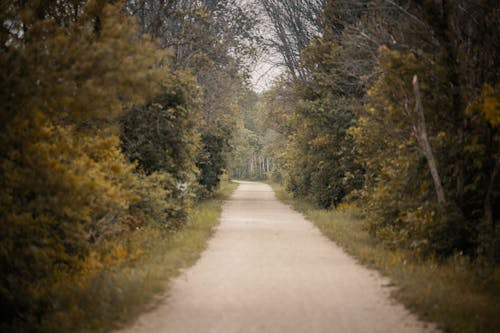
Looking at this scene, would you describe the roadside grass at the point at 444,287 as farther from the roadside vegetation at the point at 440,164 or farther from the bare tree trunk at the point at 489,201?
the bare tree trunk at the point at 489,201

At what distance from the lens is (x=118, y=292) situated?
27.2 feet

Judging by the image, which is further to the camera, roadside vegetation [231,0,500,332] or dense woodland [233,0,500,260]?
dense woodland [233,0,500,260]

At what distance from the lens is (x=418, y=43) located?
43.4 ft

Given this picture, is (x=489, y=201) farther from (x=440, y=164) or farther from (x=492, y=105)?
(x=492, y=105)

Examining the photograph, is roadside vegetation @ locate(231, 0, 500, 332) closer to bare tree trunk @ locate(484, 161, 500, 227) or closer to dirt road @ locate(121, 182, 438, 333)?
bare tree trunk @ locate(484, 161, 500, 227)

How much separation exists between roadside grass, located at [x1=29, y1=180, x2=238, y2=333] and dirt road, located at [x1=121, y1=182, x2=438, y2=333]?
0.24 metres

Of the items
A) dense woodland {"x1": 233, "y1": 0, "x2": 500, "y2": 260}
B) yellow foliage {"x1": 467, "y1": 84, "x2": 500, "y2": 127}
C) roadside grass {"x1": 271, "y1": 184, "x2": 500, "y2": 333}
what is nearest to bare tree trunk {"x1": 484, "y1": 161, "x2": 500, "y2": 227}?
dense woodland {"x1": 233, "y1": 0, "x2": 500, "y2": 260}

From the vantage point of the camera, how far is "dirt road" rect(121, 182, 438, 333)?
7.22 meters

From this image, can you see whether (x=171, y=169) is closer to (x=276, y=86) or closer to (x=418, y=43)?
(x=418, y=43)

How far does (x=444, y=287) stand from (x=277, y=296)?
2424 mm

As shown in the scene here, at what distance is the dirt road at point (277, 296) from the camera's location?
722 cm

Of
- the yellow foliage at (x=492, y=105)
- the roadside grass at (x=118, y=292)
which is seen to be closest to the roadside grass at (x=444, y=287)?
the yellow foliage at (x=492, y=105)

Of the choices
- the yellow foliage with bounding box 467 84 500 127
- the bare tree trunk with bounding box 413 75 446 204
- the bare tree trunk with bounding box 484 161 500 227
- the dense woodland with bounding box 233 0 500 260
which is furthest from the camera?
the bare tree trunk with bounding box 413 75 446 204

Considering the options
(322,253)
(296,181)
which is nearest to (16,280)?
(322,253)
